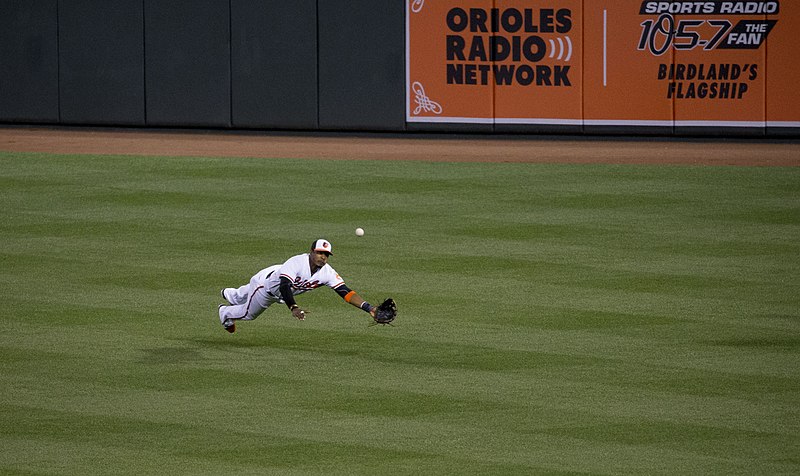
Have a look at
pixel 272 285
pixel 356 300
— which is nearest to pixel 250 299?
pixel 272 285

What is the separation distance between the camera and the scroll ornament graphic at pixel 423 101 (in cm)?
2638

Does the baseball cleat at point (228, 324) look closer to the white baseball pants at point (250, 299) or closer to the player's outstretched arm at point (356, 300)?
the white baseball pants at point (250, 299)

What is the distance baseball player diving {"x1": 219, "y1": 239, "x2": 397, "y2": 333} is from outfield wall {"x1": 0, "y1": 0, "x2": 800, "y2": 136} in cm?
1426

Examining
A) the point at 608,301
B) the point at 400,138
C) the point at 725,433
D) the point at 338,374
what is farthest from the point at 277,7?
the point at 725,433

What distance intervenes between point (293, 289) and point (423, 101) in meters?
15.0

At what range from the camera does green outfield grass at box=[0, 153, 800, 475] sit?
942cm

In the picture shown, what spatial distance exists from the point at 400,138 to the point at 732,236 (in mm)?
10465

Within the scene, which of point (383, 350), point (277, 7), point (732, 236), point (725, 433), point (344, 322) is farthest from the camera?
point (277, 7)

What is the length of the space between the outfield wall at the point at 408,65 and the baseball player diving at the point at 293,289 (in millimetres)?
14255

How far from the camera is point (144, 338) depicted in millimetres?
12500

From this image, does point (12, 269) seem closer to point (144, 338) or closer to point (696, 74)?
point (144, 338)

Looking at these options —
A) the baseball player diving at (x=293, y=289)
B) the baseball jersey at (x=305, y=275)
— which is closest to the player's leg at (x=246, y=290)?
the baseball player diving at (x=293, y=289)

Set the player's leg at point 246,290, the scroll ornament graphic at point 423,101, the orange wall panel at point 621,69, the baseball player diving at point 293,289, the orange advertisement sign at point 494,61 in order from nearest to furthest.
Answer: the baseball player diving at point 293,289 → the player's leg at point 246,290 → the orange wall panel at point 621,69 → the orange advertisement sign at point 494,61 → the scroll ornament graphic at point 423,101

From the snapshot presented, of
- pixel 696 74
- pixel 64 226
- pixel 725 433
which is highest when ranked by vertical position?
pixel 696 74
